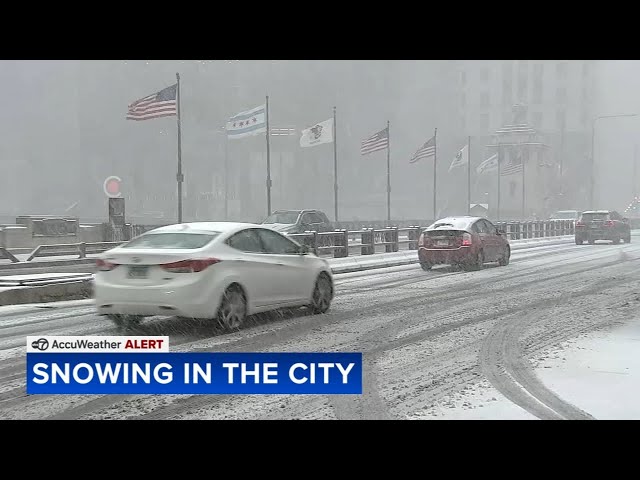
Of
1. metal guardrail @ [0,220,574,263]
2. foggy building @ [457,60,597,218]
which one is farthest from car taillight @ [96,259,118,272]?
foggy building @ [457,60,597,218]

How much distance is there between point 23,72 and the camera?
12338 cm

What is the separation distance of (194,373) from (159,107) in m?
20.3

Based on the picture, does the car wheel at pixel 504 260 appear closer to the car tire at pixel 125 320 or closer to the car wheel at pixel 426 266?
the car wheel at pixel 426 266

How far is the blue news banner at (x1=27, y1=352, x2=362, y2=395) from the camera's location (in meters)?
6.83

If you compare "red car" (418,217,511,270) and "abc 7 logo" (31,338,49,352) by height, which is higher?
"red car" (418,217,511,270)

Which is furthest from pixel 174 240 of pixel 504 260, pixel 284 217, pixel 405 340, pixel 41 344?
pixel 284 217

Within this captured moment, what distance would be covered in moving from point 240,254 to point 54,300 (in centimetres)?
542

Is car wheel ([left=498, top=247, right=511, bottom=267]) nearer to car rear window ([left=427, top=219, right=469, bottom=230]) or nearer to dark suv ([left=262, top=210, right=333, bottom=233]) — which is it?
car rear window ([left=427, top=219, right=469, bottom=230])

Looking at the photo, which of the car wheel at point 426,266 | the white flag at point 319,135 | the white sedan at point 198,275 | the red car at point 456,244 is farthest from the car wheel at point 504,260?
the white flag at point 319,135

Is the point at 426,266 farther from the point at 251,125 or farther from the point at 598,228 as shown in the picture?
the point at 598,228

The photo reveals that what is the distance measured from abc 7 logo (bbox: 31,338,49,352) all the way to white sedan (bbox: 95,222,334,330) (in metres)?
0.76
